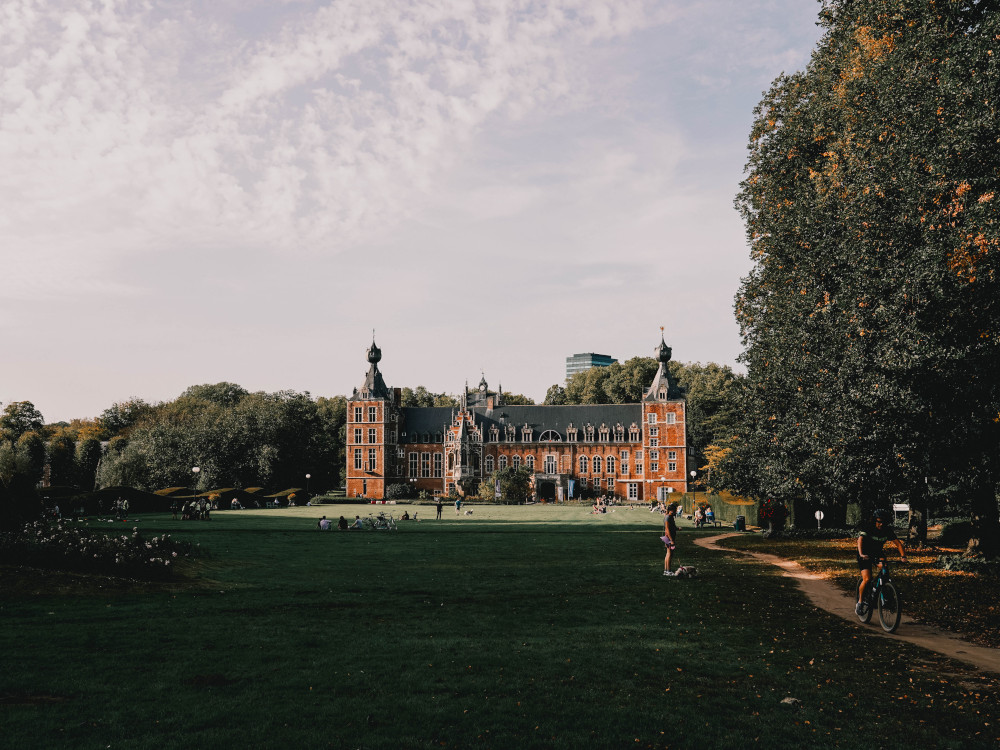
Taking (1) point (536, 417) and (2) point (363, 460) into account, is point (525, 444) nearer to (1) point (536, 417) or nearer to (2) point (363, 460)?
(1) point (536, 417)

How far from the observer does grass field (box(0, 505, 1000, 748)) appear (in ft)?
24.1

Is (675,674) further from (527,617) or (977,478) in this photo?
(977,478)

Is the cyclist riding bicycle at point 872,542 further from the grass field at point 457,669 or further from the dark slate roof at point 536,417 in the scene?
the dark slate roof at point 536,417

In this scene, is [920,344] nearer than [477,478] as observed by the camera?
Yes

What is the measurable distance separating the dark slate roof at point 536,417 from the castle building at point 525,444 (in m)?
0.15

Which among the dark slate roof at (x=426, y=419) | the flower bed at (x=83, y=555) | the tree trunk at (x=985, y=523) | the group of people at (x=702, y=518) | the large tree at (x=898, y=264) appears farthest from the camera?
the dark slate roof at (x=426, y=419)

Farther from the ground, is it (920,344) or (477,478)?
(920,344)

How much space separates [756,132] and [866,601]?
20282mm

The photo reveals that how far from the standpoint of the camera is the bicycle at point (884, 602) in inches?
493

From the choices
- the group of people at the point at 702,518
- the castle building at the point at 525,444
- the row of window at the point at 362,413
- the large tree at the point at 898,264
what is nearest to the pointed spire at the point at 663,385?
the castle building at the point at 525,444

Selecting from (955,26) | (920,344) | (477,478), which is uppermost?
(955,26)

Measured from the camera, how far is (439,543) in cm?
2905

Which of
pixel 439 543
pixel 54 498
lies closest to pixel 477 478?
pixel 54 498

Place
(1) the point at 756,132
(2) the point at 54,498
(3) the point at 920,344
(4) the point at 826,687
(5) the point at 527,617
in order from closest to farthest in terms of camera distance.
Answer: (4) the point at 826,687, (5) the point at 527,617, (3) the point at 920,344, (1) the point at 756,132, (2) the point at 54,498
